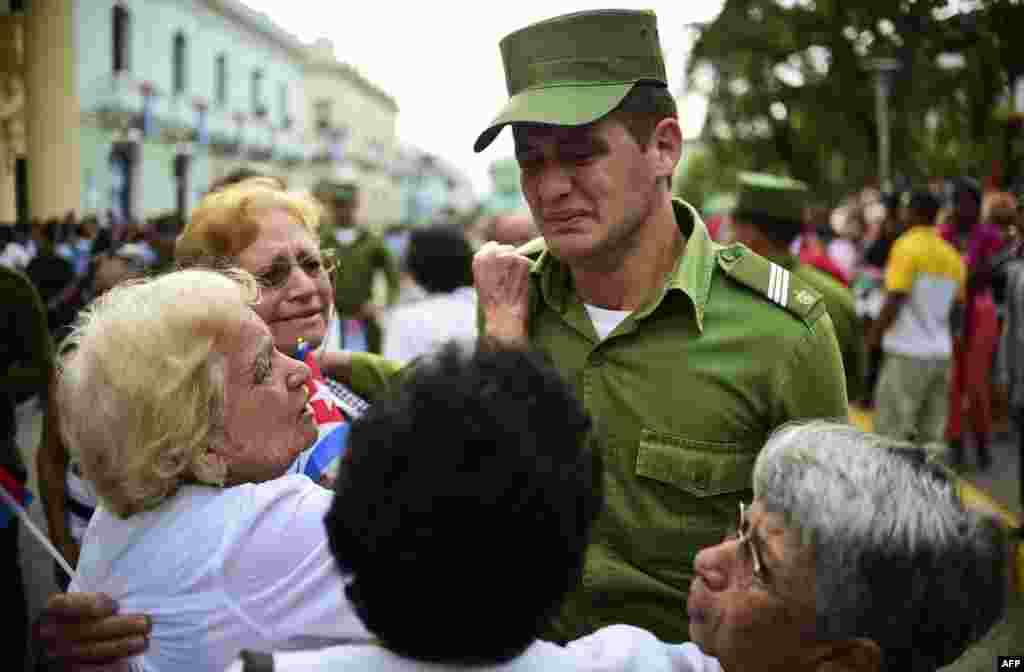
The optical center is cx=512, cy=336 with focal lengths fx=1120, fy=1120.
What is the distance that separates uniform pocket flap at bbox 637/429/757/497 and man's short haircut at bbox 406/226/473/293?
3.34 metres

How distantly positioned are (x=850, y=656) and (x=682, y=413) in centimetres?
77

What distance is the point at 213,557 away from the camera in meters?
1.59

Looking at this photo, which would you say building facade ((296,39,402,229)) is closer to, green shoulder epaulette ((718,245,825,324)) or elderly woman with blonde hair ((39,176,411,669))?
elderly woman with blonde hair ((39,176,411,669))

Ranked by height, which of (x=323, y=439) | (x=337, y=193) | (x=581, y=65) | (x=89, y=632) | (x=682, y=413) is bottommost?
(x=89, y=632)

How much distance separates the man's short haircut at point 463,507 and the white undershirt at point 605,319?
3.69ft

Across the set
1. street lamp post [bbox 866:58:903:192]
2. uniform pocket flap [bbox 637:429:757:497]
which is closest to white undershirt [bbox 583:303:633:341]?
uniform pocket flap [bbox 637:429:757:497]

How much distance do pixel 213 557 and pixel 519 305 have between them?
1.03 m

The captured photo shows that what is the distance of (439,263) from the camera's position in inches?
222

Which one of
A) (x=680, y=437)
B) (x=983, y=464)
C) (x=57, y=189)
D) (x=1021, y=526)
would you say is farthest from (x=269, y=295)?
(x=983, y=464)

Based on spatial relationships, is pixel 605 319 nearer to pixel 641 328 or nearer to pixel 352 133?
pixel 641 328

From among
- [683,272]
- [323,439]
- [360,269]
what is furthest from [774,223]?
[360,269]

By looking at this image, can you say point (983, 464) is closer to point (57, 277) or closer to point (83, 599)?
point (57, 277)

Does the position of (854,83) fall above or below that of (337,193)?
above

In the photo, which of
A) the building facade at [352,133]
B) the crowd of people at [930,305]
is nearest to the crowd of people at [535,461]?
the crowd of people at [930,305]
